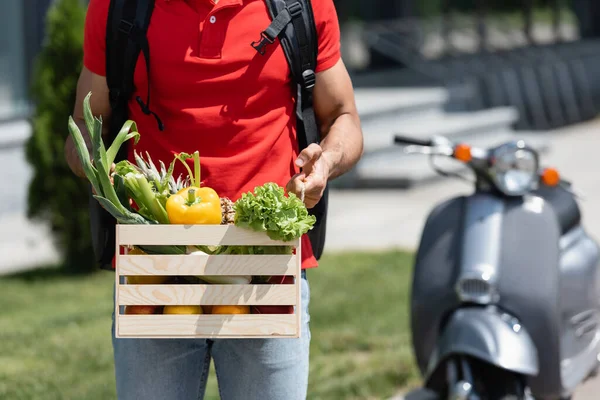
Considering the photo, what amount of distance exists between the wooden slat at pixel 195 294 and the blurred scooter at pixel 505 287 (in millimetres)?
1656

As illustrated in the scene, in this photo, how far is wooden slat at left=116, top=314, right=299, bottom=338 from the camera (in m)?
2.35

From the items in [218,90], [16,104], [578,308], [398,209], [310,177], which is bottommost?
[398,209]

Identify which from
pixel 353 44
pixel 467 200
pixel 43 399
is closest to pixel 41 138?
pixel 43 399

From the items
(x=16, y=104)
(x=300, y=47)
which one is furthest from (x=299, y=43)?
(x=16, y=104)

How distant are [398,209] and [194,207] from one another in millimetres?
7510

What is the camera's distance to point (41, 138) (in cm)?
713

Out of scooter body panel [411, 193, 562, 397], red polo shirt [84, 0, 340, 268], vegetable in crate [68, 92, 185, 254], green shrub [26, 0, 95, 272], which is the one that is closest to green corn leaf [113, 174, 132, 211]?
vegetable in crate [68, 92, 185, 254]

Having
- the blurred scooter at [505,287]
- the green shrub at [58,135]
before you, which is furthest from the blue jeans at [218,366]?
the green shrub at [58,135]

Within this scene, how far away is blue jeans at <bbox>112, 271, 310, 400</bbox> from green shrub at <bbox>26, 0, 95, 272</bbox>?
Answer: 4.58 m

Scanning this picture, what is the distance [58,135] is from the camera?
7117 millimetres

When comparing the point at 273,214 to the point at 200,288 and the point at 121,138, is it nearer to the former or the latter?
the point at 200,288

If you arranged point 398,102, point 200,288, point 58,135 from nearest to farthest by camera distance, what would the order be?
point 200,288
point 58,135
point 398,102

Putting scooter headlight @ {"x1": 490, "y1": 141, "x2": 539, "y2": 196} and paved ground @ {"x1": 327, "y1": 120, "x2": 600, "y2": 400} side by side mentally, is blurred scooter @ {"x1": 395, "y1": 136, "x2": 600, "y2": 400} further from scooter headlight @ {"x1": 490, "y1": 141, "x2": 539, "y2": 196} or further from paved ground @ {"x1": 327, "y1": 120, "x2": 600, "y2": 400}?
paved ground @ {"x1": 327, "y1": 120, "x2": 600, "y2": 400}

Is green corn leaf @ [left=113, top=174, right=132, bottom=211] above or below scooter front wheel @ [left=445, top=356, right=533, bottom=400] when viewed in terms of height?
above
